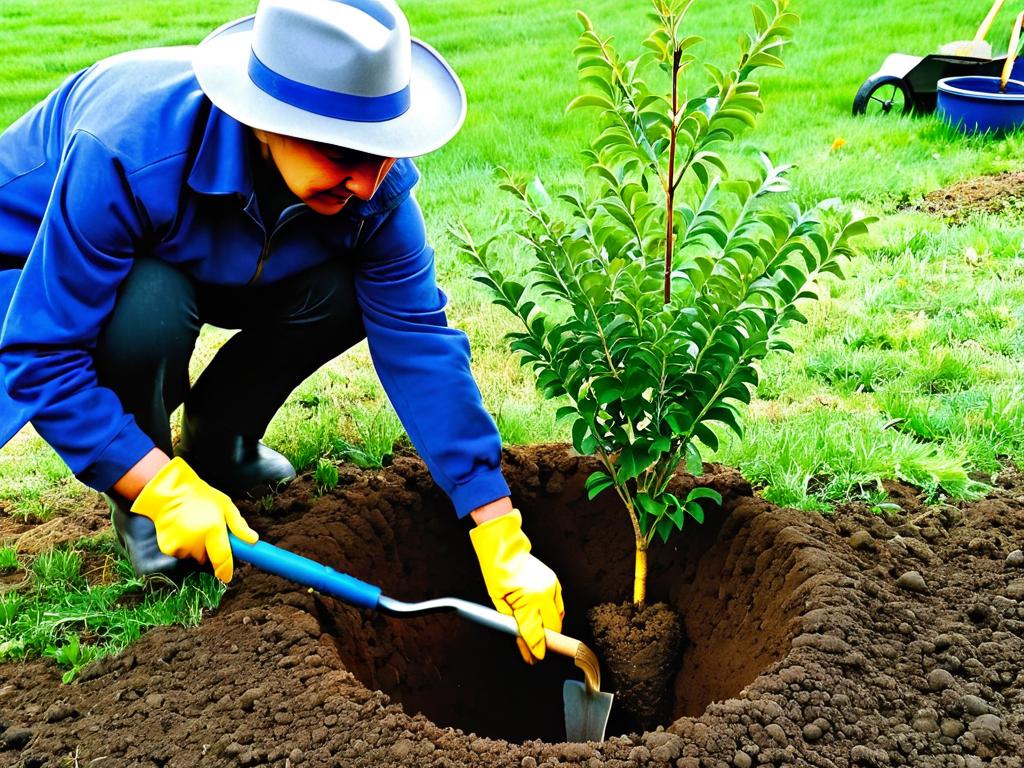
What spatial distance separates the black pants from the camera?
7.70 feet

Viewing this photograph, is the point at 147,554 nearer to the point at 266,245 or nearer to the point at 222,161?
the point at 266,245

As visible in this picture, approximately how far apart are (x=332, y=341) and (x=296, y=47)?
973 mm

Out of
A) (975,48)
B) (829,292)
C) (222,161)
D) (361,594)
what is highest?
(222,161)

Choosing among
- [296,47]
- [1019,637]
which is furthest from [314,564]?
[1019,637]

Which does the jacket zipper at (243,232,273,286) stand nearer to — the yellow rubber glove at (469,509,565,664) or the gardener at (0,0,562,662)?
the gardener at (0,0,562,662)

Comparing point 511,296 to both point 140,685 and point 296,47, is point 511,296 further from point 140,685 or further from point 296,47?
point 140,685

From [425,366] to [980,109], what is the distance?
4.77 meters

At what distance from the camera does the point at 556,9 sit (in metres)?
10.1

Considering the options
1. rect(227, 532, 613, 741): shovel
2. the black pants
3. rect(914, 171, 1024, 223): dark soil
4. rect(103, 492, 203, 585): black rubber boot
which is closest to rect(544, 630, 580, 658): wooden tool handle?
rect(227, 532, 613, 741): shovel

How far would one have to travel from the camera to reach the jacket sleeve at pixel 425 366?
2.49 m

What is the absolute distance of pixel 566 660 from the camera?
286cm

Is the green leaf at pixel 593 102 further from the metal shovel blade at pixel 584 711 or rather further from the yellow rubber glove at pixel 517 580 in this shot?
the metal shovel blade at pixel 584 711

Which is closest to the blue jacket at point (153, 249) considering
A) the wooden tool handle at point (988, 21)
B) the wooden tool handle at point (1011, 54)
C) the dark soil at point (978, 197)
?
the dark soil at point (978, 197)

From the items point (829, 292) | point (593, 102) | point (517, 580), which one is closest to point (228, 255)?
point (593, 102)
